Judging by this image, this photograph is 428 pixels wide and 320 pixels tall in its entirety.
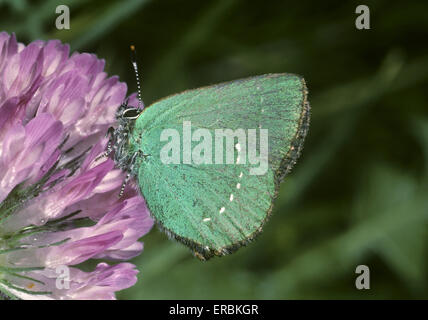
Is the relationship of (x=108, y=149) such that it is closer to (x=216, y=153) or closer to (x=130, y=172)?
(x=130, y=172)

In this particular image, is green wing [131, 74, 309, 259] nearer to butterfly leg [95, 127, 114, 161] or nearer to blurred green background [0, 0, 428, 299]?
butterfly leg [95, 127, 114, 161]

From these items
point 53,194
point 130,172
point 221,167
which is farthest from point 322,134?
point 53,194

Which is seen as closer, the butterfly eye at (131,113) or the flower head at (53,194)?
the flower head at (53,194)

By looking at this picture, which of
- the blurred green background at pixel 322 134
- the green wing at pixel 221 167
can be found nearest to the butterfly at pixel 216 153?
the green wing at pixel 221 167

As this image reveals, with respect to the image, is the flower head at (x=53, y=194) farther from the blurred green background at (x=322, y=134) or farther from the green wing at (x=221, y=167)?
the blurred green background at (x=322, y=134)

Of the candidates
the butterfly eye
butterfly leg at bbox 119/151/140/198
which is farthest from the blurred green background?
butterfly leg at bbox 119/151/140/198

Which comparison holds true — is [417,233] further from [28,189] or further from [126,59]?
[28,189]
